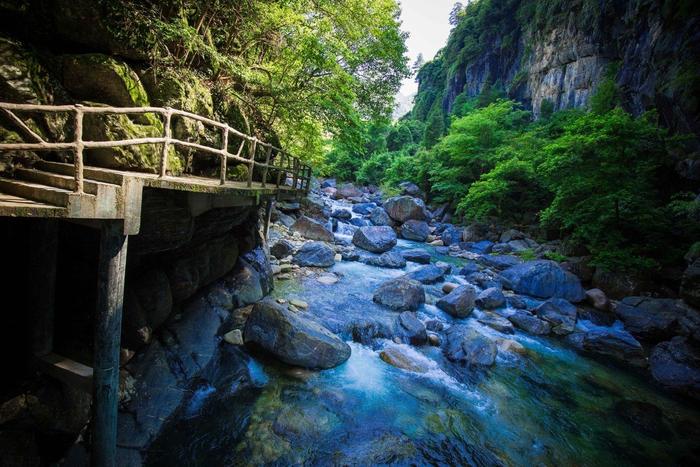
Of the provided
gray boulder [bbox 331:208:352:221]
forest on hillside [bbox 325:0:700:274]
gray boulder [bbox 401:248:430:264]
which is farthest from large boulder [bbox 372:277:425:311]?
gray boulder [bbox 331:208:352:221]

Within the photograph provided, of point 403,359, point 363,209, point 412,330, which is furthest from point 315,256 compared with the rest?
point 363,209

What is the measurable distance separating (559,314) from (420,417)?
8.04 metres

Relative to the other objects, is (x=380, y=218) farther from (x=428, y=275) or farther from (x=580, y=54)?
(x=580, y=54)

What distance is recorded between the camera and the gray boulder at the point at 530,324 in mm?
10008

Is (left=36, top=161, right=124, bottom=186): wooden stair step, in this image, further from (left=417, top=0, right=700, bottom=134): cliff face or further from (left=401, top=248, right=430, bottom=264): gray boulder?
(left=417, top=0, right=700, bottom=134): cliff face

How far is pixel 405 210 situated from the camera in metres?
24.0

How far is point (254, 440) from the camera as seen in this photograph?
4770 mm

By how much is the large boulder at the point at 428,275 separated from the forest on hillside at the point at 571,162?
6.16 metres

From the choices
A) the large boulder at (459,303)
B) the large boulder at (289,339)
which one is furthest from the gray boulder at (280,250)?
the large boulder at (459,303)

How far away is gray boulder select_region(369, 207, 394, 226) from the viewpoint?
23.5 metres

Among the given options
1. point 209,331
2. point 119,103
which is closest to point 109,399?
point 209,331

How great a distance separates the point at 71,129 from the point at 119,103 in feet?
3.13

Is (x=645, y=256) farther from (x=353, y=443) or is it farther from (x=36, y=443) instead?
(x=36, y=443)

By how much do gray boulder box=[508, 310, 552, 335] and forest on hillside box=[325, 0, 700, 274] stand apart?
547 centimetres
